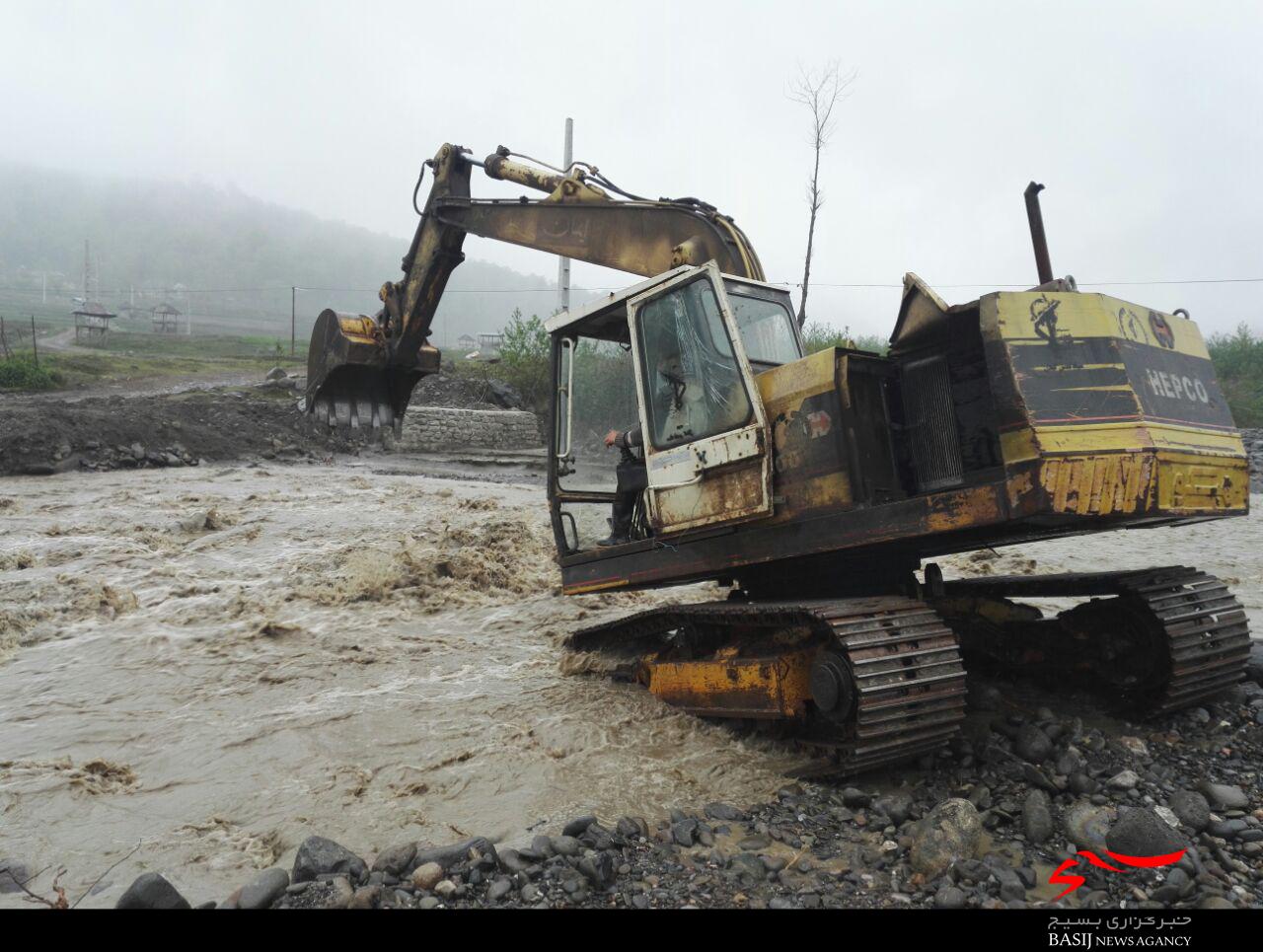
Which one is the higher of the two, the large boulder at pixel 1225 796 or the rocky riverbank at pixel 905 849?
the large boulder at pixel 1225 796

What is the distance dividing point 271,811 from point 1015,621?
13.7 ft

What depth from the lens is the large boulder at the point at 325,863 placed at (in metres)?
3.32

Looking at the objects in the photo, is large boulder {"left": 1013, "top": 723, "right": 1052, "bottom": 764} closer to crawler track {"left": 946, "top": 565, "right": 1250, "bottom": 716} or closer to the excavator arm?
crawler track {"left": 946, "top": 565, "right": 1250, "bottom": 716}

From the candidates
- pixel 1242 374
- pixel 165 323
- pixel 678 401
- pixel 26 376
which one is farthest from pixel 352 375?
pixel 165 323

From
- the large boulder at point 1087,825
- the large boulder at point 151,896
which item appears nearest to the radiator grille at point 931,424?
the large boulder at point 1087,825

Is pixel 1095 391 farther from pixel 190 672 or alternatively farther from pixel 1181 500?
pixel 190 672

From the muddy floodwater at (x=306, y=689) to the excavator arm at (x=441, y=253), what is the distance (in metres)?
2.04

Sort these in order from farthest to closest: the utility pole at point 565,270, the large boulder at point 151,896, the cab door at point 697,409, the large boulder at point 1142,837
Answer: the utility pole at point 565,270 < the cab door at point 697,409 < the large boulder at point 1142,837 < the large boulder at point 151,896

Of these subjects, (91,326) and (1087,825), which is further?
(91,326)

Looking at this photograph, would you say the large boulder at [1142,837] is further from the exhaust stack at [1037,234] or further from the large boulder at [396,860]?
the large boulder at [396,860]

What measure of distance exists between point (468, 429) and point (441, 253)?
15.6m

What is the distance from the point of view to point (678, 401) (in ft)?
16.3

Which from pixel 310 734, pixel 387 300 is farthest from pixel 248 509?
pixel 310 734

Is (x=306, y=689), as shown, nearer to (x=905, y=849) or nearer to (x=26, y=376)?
(x=905, y=849)
